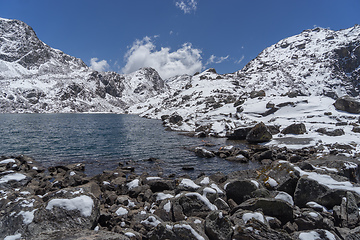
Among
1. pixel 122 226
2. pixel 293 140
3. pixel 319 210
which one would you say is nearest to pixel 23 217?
pixel 122 226

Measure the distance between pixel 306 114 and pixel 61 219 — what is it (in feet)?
187

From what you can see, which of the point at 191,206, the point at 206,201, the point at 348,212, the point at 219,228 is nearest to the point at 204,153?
the point at 206,201

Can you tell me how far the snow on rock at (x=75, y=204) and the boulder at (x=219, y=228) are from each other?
564cm

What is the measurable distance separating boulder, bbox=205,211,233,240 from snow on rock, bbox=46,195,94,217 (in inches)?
222

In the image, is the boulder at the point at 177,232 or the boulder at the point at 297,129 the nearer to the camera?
the boulder at the point at 177,232

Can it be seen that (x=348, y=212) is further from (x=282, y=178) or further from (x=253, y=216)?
(x=253, y=216)

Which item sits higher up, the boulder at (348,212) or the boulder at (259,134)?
the boulder at (259,134)

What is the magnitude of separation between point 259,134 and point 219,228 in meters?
35.1

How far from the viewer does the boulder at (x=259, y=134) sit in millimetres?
39219

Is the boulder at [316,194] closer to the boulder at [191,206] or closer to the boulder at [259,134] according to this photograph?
the boulder at [191,206]

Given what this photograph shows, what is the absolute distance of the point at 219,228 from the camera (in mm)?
8008

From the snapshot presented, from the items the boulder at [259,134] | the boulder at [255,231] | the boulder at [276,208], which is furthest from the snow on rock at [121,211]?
the boulder at [259,134]

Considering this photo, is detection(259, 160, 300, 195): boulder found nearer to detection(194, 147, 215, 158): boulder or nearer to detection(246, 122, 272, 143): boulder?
detection(194, 147, 215, 158): boulder

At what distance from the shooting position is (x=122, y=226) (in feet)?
31.4
